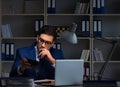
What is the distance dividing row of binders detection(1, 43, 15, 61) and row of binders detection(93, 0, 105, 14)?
1466mm

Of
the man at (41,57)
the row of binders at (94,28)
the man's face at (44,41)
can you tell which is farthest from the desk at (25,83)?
the row of binders at (94,28)

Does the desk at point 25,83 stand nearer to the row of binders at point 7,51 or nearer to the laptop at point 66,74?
the laptop at point 66,74

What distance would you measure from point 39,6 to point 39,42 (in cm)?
211

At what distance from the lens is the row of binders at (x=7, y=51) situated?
205 inches

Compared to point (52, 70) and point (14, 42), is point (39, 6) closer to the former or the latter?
point (14, 42)

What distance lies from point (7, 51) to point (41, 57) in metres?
→ 1.99

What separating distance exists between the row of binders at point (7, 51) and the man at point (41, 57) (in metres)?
1.84

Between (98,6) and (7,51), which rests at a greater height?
(98,6)

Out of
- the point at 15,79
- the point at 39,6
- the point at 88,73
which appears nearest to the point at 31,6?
the point at 39,6

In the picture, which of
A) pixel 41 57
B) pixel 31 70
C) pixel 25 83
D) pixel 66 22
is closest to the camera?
pixel 25 83

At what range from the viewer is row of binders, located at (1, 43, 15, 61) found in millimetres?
5211

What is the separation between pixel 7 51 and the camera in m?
5.22

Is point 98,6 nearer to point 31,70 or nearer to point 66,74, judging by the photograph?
point 31,70

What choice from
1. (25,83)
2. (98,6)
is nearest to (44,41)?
(25,83)
